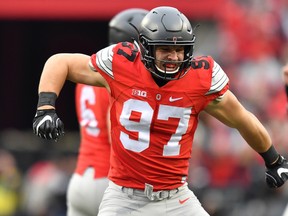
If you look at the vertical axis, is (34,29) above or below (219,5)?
below

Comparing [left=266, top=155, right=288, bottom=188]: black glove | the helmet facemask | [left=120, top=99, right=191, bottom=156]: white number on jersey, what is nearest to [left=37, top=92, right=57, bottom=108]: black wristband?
[left=120, top=99, right=191, bottom=156]: white number on jersey

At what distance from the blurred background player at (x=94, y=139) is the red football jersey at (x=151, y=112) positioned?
124cm

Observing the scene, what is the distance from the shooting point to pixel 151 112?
6.56 meters

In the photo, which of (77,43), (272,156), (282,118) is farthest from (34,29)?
(272,156)

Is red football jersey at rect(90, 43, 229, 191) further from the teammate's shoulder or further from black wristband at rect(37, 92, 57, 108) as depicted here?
black wristband at rect(37, 92, 57, 108)

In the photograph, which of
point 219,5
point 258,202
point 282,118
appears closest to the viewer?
point 258,202

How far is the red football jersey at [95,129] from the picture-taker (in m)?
7.98

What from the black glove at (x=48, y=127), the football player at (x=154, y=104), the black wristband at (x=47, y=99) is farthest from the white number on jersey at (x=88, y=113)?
the black glove at (x=48, y=127)

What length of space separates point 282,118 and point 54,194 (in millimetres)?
3092

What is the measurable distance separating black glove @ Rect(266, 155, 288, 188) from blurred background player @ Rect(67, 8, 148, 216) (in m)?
1.41

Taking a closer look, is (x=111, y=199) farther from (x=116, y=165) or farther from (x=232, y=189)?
(x=232, y=189)

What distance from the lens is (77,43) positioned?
1688 centimetres

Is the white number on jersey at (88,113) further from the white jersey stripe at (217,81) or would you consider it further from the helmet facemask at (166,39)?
the white jersey stripe at (217,81)

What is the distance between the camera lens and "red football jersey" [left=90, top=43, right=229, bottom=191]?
6547 millimetres
